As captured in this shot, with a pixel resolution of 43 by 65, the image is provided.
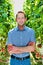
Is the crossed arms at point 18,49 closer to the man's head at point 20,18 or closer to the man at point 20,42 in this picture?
the man at point 20,42

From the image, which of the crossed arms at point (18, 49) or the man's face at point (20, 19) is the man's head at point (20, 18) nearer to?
the man's face at point (20, 19)

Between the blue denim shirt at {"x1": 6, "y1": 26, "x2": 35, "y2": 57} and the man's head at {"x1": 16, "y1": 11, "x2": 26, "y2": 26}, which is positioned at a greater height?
the man's head at {"x1": 16, "y1": 11, "x2": 26, "y2": 26}

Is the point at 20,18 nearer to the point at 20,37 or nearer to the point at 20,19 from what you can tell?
the point at 20,19

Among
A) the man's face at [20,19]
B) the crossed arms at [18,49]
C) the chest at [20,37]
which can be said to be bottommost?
the crossed arms at [18,49]

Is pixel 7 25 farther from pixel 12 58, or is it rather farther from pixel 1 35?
pixel 12 58

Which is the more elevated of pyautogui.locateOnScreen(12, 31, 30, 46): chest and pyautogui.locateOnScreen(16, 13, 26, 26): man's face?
pyautogui.locateOnScreen(16, 13, 26, 26): man's face

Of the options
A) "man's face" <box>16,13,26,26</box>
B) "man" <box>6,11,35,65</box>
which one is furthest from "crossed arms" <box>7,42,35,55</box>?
"man's face" <box>16,13,26,26</box>

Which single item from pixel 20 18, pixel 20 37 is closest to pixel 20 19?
pixel 20 18

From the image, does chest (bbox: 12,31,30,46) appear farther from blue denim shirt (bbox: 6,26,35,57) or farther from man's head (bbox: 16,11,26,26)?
man's head (bbox: 16,11,26,26)

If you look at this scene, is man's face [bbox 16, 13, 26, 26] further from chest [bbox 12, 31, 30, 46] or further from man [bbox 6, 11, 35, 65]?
chest [bbox 12, 31, 30, 46]

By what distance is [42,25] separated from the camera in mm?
6211

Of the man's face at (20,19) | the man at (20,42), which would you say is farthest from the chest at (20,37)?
the man's face at (20,19)

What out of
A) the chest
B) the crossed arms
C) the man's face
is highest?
the man's face

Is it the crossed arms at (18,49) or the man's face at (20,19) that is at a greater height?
the man's face at (20,19)
